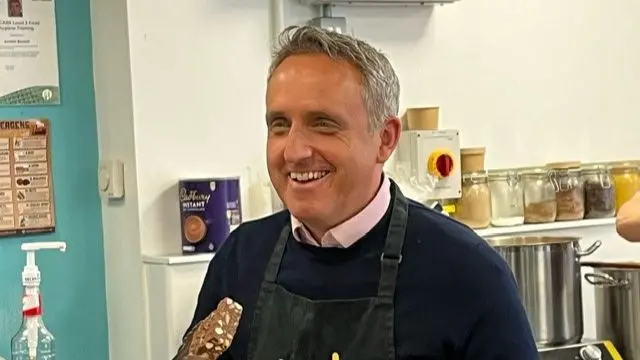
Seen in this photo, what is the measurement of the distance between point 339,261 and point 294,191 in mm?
147

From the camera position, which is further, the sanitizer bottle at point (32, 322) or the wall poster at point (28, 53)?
the wall poster at point (28, 53)

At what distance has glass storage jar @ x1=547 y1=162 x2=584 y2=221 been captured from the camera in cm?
257

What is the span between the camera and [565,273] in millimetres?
2264

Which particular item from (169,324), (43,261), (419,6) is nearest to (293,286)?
(169,324)

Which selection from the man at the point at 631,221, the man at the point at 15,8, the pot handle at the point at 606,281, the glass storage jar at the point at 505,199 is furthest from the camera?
the glass storage jar at the point at 505,199

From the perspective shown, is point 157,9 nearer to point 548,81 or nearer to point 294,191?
point 294,191

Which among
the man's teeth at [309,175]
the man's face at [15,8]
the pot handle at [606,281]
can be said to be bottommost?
the pot handle at [606,281]

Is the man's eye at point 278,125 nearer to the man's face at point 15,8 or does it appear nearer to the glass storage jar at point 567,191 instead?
the man's face at point 15,8

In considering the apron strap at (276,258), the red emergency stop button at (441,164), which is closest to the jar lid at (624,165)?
the red emergency stop button at (441,164)

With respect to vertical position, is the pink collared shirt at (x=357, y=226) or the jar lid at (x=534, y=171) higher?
the jar lid at (x=534, y=171)

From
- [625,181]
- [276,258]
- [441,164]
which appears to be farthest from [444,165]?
[276,258]

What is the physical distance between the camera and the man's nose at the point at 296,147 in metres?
1.49

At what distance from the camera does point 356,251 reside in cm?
157

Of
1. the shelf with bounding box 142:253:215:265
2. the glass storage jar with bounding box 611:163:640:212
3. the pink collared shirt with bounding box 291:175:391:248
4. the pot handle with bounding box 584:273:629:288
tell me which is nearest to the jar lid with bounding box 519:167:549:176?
the glass storage jar with bounding box 611:163:640:212
